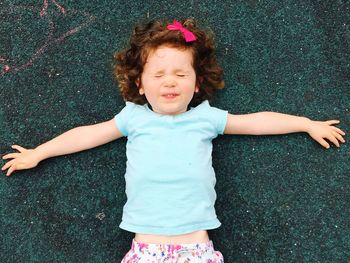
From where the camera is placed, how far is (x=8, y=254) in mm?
1646

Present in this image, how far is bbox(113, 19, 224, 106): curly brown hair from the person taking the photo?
4.97ft

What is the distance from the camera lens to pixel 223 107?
5.58 feet

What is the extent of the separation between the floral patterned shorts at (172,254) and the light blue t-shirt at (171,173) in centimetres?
5

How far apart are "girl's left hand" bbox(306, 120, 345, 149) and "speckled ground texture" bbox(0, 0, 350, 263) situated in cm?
3

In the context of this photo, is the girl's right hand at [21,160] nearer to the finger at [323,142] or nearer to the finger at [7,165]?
the finger at [7,165]

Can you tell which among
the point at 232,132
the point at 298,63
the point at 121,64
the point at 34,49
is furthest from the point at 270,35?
the point at 34,49

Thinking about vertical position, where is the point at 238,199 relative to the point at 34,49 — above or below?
below

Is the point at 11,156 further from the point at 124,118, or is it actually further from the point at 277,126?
the point at 277,126

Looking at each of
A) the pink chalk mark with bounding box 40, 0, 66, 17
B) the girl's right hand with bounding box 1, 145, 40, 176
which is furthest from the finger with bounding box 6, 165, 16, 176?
the pink chalk mark with bounding box 40, 0, 66, 17

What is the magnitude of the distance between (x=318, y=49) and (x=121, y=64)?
72cm

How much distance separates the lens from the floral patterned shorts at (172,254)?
4.87ft

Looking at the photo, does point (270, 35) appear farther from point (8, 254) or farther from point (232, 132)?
point (8, 254)

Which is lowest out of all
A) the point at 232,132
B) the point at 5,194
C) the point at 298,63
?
the point at 5,194

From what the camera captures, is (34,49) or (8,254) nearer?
(8,254)
